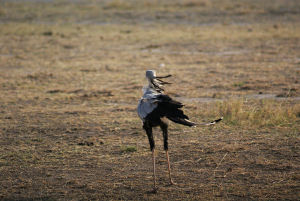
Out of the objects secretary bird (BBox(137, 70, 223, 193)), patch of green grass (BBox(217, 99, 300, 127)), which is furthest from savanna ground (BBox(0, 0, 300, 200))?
secretary bird (BBox(137, 70, 223, 193))

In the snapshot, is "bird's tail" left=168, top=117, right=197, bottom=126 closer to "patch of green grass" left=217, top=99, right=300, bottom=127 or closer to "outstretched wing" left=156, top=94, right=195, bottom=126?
"outstretched wing" left=156, top=94, right=195, bottom=126

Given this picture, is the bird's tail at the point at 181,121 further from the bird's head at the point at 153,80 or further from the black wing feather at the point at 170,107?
the bird's head at the point at 153,80

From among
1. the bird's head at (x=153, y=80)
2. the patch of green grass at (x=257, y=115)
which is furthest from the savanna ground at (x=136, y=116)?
the bird's head at (x=153, y=80)

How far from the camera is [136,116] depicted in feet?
29.2

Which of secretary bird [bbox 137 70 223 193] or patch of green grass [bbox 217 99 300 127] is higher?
secretary bird [bbox 137 70 223 193]

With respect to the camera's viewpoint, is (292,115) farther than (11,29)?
No

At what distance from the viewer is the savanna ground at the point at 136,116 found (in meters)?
5.65

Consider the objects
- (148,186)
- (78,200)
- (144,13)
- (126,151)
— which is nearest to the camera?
(78,200)

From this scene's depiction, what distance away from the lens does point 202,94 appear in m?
10.5

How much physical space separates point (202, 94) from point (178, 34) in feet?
36.2

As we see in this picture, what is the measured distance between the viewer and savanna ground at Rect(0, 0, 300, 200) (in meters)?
A: 5.65

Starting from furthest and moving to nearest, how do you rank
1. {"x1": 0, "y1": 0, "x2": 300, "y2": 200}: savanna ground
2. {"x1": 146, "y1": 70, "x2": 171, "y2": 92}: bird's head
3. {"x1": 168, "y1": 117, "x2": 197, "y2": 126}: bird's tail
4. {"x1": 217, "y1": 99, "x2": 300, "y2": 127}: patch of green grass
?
{"x1": 217, "y1": 99, "x2": 300, "y2": 127}: patch of green grass < {"x1": 0, "y1": 0, "x2": 300, "y2": 200}: savanna ground < {"x1": 146, "y1": 70, "x2": 171, "y2": 92}: bird's head < {"x1": 168, "y1": 117, "x2": 197, "y2": 126}: bird's tail

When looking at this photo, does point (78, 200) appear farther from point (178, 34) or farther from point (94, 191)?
point (178, 34)

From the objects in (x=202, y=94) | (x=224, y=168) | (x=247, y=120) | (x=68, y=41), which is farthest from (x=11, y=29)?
(x=224, y=168)
